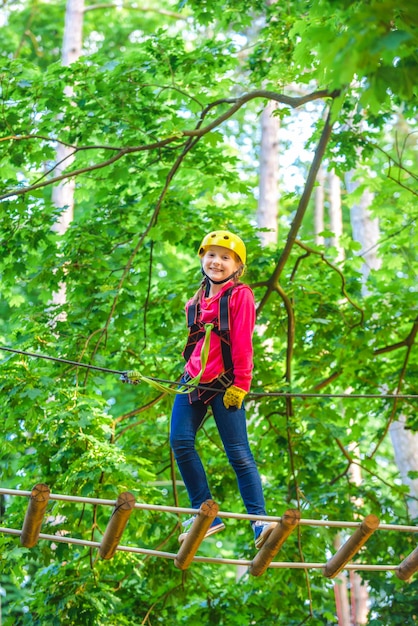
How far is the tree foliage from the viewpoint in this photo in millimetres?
6477

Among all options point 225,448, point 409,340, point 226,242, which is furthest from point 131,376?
point 409,340

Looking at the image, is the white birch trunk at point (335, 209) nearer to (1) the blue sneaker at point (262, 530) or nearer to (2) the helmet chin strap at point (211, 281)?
(2) the helmet chin strap at point (211, 281)

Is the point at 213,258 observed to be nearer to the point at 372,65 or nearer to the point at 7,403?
the point at 372,65

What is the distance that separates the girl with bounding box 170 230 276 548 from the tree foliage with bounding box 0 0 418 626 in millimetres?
1517

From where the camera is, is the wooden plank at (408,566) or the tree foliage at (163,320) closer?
the wooden plank at (408,566)

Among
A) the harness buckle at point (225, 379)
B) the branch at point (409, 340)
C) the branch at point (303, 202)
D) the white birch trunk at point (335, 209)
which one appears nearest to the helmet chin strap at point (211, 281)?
the harness buckle at point (225, 379)

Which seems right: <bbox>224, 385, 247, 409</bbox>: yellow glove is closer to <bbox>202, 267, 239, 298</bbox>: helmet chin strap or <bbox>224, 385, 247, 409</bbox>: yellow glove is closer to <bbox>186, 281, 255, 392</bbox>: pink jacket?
<bbox>186, 281, 255, 392</bbox>: pink jacket

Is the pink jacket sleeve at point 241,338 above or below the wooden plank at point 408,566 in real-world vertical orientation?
above

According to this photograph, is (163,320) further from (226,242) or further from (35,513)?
(35,513)

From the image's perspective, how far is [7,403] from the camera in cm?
611

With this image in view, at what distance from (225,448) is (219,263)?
2.97ft

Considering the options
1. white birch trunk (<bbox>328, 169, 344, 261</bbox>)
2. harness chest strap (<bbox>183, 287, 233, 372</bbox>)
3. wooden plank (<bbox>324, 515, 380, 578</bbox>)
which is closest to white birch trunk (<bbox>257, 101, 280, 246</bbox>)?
white birch trunk (<bbox>328, 169, 344, 261</bbox>)

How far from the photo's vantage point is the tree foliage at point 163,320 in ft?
21.2

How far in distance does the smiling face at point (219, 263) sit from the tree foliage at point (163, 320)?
1788 millimetres
